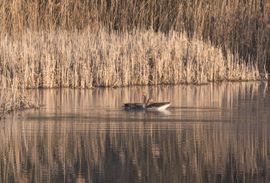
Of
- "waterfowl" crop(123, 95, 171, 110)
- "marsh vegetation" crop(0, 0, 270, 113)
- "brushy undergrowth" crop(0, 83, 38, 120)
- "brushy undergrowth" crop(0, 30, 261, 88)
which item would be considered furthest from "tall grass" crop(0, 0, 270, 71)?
"waterfowl" crop(123, 95, 171, 110)

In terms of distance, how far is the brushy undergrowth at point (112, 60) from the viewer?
71.1 ft

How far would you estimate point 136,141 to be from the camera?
12.8 m

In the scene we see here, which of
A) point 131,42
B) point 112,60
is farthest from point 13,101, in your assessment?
point 131,42

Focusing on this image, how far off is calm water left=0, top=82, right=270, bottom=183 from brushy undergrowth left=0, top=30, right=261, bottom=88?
92.8 inches

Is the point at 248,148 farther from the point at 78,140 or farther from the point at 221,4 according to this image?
the point at 221,4

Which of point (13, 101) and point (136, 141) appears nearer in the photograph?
point (136, 141)

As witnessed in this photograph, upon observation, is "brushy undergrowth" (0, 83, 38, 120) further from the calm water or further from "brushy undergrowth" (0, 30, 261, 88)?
"brushy undergrowth" (0, 30, 261, 88)

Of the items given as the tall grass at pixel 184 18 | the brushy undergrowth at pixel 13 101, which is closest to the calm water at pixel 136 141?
the brushy undergrowth at pixel 13 101

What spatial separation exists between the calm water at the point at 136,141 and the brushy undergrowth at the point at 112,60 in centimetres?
236

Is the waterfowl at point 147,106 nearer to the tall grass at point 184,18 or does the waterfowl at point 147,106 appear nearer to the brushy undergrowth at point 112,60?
the brushy undergrowth at point 112,60

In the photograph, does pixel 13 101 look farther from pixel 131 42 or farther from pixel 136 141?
pixel 131 42

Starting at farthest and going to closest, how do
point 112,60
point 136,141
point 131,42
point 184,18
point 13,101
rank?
point 184,18
point 131,42
point 112,60
point 13,101
point 136,141

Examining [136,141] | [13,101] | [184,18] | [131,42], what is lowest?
[136,141]

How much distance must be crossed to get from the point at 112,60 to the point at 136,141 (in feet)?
31.6
